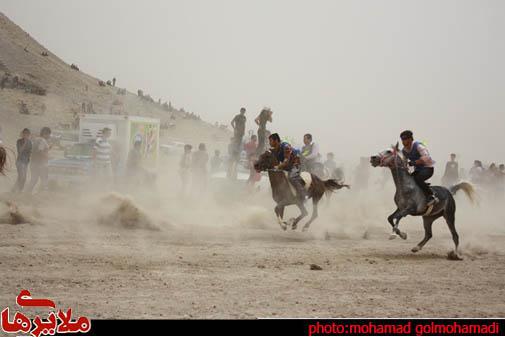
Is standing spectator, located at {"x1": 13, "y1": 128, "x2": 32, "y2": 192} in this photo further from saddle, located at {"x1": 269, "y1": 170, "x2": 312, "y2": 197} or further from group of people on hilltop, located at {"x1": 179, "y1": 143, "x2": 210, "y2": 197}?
saddle, located at {"x1": 269, "y1": 170, "x2": 312, "y2": 197}

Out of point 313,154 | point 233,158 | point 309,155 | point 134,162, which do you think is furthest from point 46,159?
point 313,154

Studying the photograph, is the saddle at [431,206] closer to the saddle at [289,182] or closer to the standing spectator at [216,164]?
the saddle at [289,182]

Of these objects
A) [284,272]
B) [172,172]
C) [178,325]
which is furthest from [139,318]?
[172,172]

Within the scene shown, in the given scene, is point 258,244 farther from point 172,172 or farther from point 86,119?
point 172,172

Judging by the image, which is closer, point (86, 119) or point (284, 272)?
point (284, 272)

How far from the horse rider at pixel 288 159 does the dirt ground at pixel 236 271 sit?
4.07 feet

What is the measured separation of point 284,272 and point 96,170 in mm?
12471

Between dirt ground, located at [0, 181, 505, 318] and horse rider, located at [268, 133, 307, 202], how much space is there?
48.8 inches

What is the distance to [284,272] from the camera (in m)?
9.68

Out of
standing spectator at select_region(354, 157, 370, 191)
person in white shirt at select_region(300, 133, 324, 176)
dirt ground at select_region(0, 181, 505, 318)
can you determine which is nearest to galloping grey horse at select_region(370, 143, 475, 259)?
dirt ground at select_region(0, 181, 505, 318)

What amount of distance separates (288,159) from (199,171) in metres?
9.44

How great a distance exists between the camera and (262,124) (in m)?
21.1

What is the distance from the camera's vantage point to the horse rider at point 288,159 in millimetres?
14336

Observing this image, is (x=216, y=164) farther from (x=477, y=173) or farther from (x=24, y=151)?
(x=477, y=173)
